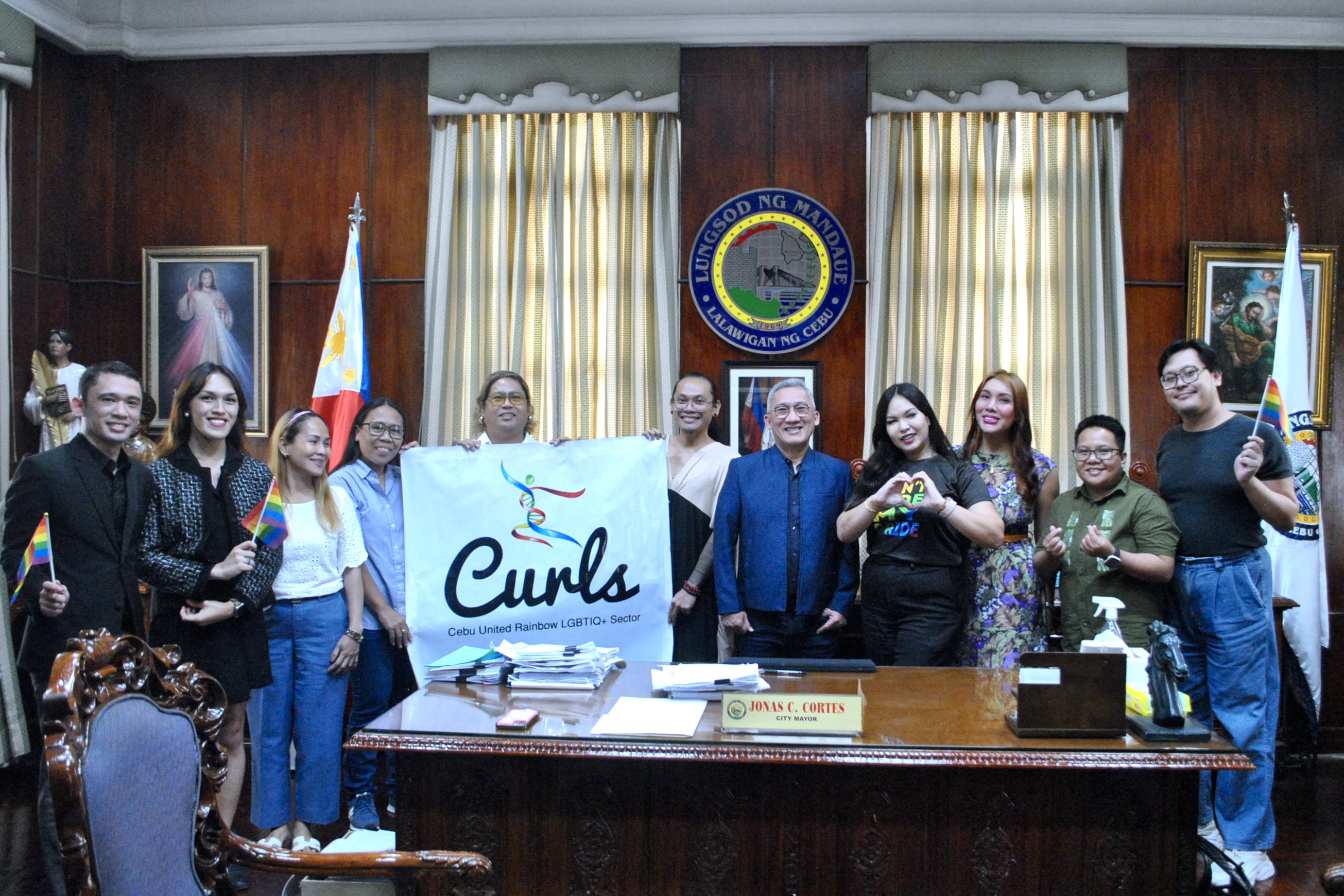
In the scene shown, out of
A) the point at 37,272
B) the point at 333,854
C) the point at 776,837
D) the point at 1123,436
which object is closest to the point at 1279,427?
the point at 1123,436

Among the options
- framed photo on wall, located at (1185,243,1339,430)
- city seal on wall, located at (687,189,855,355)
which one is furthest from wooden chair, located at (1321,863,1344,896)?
framed photo on wall, located at (1185,243,1339,430)

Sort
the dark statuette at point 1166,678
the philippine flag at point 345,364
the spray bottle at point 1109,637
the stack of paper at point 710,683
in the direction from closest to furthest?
the dark statuette at point 1166,678
the spray bottle at point 1109,637
the stack of paper at point 710,683
the philippine flag at point 345,364

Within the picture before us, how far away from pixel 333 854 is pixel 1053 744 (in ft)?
Answer: 4.66

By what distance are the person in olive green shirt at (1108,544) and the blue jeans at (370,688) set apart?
7.55 ft

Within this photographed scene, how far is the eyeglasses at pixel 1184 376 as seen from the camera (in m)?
2.82

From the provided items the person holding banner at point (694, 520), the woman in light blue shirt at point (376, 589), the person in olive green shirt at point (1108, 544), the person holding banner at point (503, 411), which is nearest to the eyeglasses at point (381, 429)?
the woman in light blue shirt at point (376, 589)

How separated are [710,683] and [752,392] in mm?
2609

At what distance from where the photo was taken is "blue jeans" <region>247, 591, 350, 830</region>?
2.84m

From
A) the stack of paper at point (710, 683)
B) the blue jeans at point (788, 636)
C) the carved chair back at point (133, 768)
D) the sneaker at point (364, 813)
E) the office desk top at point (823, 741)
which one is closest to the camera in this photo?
the carved chair back at point (133, 768)

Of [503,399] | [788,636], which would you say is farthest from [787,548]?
[503,399]

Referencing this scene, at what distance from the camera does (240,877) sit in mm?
2930

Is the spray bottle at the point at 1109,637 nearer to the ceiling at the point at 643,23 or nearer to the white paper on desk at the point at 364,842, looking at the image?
the white paper on desk at the point at 364,842

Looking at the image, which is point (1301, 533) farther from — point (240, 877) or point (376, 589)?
point (240, 877)

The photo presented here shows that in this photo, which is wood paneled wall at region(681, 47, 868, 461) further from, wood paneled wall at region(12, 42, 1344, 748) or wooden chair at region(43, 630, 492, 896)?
wooden chair at region(43, 630, 492, 896)
